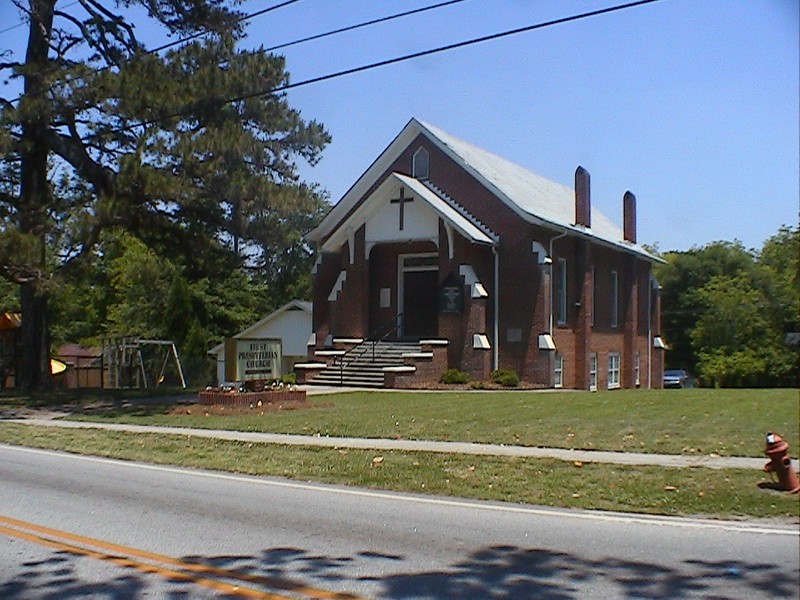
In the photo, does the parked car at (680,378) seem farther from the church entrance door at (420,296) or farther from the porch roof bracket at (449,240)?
the church entrance door at (420,296)

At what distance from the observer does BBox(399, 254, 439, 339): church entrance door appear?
34094 mm

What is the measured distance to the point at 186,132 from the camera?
2472cm

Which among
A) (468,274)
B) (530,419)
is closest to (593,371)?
(468,274)

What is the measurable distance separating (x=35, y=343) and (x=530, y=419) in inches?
696

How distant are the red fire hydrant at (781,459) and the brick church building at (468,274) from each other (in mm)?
23879

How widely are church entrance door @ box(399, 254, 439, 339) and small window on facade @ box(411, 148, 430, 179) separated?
2.99 m

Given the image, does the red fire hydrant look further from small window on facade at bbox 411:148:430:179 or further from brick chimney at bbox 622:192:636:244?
brick chimney at bbox 622:192:636:244

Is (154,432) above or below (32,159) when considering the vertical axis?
below

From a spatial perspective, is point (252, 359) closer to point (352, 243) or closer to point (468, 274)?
point (468, 274)

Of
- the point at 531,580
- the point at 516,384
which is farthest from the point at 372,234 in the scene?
the point at 531,580

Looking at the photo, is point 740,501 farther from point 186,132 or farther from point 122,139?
point 122,139

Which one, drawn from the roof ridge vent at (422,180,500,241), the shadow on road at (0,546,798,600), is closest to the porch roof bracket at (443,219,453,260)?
the roof ridge vent at (422,180,500,241)

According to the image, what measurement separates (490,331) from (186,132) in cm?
1255

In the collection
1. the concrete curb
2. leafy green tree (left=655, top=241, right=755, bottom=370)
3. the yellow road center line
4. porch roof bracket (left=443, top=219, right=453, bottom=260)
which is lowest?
the yellow road center line
